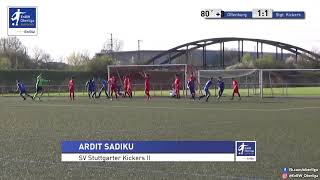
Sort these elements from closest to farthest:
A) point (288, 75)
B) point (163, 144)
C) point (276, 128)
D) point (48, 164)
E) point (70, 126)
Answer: point (48, 164) → point (163, 144) → point (276, 128) → point (70, 126) → point (288, 75)

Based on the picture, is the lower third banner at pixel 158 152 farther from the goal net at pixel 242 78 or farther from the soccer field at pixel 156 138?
the goal net at pixel 242 78

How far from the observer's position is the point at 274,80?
185 ft

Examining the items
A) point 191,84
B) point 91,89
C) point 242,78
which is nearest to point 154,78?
point 242,78

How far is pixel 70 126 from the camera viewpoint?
16734 mm

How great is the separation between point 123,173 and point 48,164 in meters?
1.49

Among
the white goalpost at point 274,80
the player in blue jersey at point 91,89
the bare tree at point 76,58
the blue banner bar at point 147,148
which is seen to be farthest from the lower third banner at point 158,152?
the bare tree at point 76,58

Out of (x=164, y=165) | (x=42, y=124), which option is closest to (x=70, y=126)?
(x=42, y=124)

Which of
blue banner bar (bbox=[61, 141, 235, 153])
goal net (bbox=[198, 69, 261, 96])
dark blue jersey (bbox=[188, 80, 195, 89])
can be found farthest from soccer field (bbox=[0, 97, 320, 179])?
goal net (bbox=[198, 69, 261, 96])

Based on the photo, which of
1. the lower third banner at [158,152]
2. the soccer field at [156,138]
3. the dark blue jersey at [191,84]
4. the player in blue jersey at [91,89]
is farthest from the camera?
the player in blue jersey at [91,89]

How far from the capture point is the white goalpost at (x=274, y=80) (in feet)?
163

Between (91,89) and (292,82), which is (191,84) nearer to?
(91,89)

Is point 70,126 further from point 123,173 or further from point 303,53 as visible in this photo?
point 303,53

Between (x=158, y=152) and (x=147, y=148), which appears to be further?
(x=147, y=148)

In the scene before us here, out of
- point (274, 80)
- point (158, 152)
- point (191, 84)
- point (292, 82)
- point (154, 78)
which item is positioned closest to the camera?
point (158, 152)
